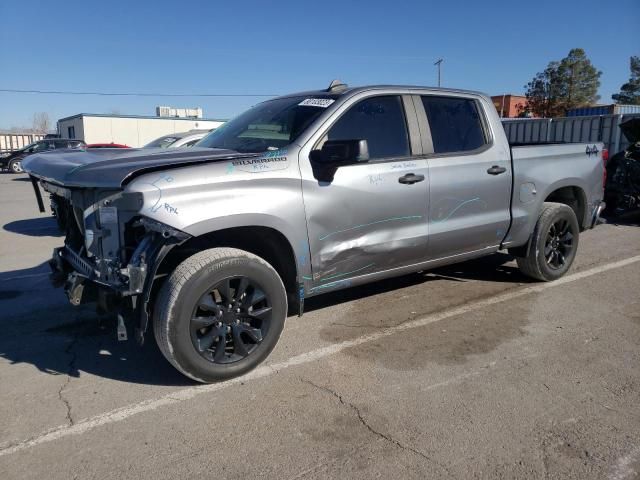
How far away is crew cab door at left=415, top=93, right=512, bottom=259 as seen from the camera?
4.56m

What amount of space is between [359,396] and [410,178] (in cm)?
179

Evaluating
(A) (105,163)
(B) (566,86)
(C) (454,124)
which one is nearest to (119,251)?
(A) (105,163)

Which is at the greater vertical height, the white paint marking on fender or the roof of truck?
the roof of truck

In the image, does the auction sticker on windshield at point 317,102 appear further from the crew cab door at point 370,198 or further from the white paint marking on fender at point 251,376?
the white paint marking on fender at point 251,376

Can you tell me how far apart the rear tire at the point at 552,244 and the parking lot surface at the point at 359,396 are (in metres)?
0.38

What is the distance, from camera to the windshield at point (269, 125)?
403cm

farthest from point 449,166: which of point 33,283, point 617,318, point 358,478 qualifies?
point 33,283

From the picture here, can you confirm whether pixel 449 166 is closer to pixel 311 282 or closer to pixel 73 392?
pixel 311 282

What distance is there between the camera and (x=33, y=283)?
6.12 m

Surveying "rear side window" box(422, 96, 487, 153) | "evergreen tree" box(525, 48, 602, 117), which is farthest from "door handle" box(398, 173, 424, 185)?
"evergreen tree" box(525, 48, 602, 117)

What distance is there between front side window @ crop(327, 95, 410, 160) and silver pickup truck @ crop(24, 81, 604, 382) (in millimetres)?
11

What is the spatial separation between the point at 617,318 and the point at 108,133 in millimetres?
41000

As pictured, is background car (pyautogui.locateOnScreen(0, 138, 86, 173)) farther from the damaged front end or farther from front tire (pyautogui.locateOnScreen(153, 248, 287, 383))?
front tire (pyautogui.locateOnScreen(153, 248, 287, 383))

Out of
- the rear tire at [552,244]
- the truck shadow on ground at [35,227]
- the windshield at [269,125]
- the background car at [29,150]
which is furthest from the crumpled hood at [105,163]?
the background car at [29,150]
